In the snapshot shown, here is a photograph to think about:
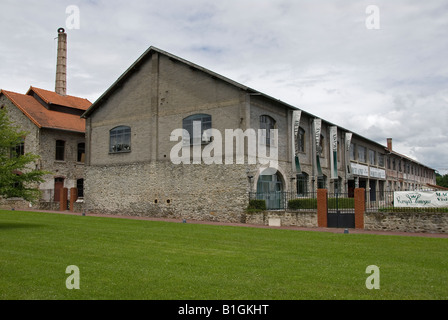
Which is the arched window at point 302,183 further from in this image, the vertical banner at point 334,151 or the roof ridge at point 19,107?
the roof ridge at point 19,107

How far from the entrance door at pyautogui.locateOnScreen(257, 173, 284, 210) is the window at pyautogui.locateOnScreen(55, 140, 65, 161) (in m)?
19.4

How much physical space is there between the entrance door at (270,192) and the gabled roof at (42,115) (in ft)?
62.4

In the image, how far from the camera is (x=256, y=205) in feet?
71.9

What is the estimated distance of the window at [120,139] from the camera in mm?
28180

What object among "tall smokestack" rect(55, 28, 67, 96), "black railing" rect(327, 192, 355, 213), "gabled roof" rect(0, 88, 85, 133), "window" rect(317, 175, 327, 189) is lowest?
"black railing" rect(327, 192, 355, 213)

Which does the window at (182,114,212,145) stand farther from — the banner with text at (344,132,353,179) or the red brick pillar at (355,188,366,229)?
the banner with text at (344,132,353,179)

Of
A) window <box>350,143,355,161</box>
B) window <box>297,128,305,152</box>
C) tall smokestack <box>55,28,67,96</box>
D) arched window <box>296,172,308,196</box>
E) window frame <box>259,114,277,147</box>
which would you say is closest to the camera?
window frame <box>259,114,277,147</box>

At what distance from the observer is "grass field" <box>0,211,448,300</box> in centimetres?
659

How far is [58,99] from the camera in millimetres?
38156

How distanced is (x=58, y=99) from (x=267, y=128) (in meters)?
22.8

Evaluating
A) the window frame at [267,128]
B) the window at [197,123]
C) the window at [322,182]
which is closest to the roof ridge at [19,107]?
the window at [197,123]

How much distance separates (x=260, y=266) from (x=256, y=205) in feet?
43.0

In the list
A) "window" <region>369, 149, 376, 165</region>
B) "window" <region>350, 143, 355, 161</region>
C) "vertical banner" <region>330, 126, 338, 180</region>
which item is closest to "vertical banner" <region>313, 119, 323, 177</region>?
"vertical banner" <region>330, 126, 338, 180</region>

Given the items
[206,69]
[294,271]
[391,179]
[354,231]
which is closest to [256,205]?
[354,231]
